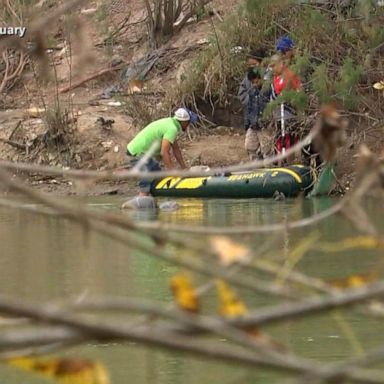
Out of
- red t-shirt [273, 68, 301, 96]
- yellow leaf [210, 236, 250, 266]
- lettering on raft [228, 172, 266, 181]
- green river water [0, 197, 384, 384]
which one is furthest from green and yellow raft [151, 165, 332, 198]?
yellow leaf [210, 236, 250, 266]

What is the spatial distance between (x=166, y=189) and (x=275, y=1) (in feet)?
8.34

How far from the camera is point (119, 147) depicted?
1720 centimetres

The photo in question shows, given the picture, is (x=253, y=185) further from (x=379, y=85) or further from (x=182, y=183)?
(x=379, y=85)

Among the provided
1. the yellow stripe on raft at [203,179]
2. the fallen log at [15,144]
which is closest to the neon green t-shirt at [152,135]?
the yellow stripe on raft at [203,179]

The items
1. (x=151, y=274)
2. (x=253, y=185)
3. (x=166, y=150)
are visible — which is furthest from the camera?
(x=253, y=185)

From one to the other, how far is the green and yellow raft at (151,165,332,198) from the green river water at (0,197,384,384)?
1.29 feet

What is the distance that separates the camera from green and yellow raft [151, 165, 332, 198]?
14430 mm

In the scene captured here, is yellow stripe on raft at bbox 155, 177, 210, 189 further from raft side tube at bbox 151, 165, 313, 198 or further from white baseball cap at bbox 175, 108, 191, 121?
white baseball cap at bbox 175, 108, 191, 121

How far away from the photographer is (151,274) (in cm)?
796

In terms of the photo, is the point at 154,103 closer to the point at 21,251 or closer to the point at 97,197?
the point at 97,197

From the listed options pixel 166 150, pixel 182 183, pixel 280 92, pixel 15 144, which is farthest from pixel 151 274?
pixel 15 144

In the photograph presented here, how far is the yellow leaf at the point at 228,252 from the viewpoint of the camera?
5.68 ft

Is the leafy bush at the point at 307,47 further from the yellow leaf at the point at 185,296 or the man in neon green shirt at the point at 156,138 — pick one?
the yellow leaf at the point at 185,296

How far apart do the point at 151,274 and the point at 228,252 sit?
6250mm
